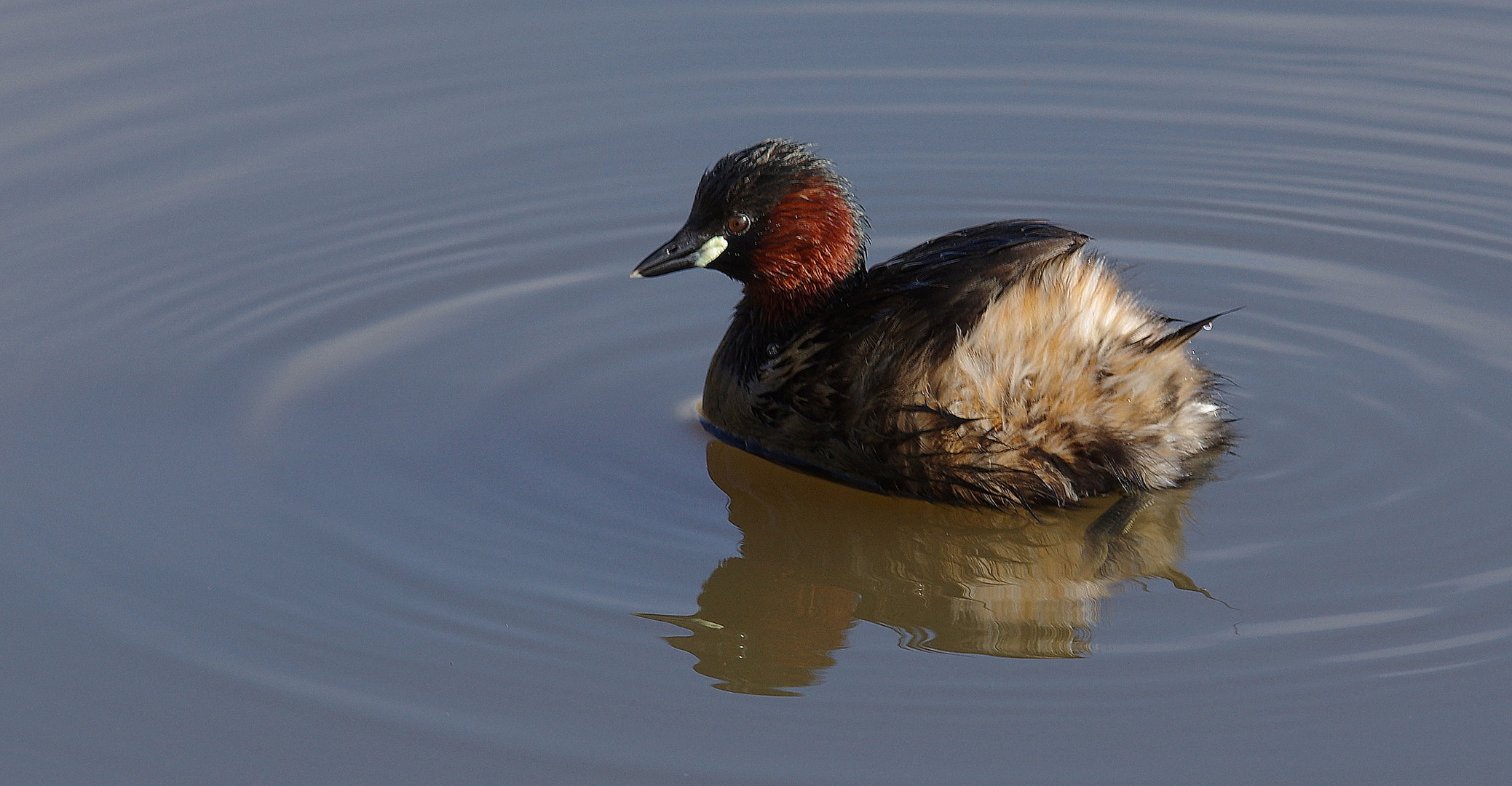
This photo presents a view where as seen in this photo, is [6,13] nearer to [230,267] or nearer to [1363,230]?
[230,267]

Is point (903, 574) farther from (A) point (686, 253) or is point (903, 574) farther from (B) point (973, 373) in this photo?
(A) point (686, 253)

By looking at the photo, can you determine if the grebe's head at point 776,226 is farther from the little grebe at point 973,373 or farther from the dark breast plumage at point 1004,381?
the dark breast plumage at point 1004,381

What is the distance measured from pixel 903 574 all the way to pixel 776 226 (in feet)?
4.43

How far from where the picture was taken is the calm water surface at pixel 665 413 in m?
4.34

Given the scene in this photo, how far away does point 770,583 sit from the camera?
16.8 ft

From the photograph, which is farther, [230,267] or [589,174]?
[589,174]

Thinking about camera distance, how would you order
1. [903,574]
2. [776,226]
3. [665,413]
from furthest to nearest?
[665,413] → [776,226] → [903,574]

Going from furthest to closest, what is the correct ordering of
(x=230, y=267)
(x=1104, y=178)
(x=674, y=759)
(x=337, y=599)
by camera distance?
(x=1104, y=178) → (x=230, y=267) → (x=337, y=599) → (x=674, y=759)

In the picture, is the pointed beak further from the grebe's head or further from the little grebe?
the little grebe

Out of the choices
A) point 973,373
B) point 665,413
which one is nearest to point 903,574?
point 973,373

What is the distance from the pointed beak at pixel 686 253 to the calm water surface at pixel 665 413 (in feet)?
1.68

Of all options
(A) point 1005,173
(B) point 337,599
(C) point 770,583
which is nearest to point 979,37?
(A) point 1005,173

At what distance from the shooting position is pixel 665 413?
6.17 m

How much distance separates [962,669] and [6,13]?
262 inches
